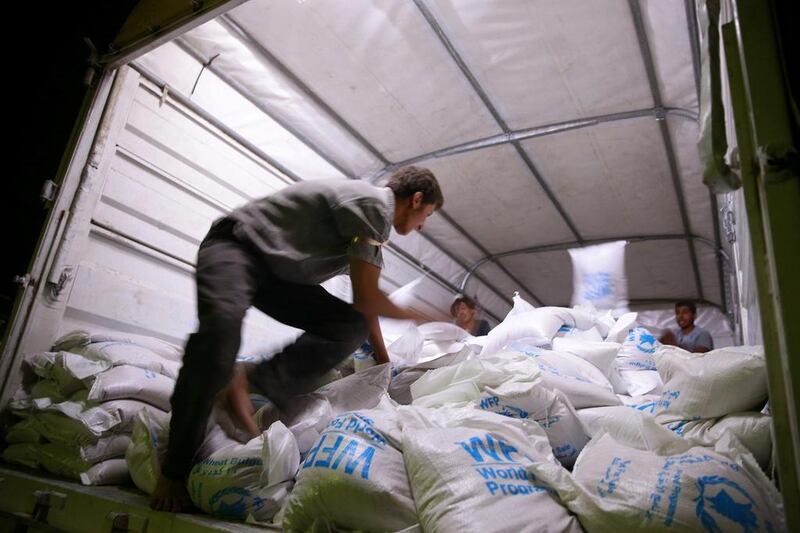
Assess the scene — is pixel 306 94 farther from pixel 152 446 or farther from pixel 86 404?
pixel 152 446

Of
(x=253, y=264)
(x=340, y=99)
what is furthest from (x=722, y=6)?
(x=340, y=99)

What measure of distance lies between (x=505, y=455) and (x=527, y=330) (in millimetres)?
1380

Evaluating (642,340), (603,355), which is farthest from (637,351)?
(603,355)

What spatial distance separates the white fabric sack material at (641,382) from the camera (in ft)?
6.73

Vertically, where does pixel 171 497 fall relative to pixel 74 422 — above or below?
below

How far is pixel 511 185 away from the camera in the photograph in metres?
3.43

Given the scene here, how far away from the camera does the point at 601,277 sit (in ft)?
10.9

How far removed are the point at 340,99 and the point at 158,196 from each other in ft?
3.77

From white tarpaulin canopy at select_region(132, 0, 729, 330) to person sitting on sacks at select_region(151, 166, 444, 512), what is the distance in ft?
2.76

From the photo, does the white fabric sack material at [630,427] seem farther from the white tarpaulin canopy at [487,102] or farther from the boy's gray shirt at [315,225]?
the white tarpaulin canopy at [487,102]

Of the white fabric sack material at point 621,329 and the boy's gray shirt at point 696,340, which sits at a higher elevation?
the boy's gray shirt at point 696,340

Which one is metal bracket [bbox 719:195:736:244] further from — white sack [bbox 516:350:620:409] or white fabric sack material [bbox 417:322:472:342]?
white fabric sack material [bbox 417:322:472:342]

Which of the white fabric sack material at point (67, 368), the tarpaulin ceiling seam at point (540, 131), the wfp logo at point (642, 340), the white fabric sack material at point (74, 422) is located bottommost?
the white fabric sack material at point (74, 422)

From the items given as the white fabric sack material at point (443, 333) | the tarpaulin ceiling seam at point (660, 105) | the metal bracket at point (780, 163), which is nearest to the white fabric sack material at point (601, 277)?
the tarpaulin ceiling seam at point (660, 105)
